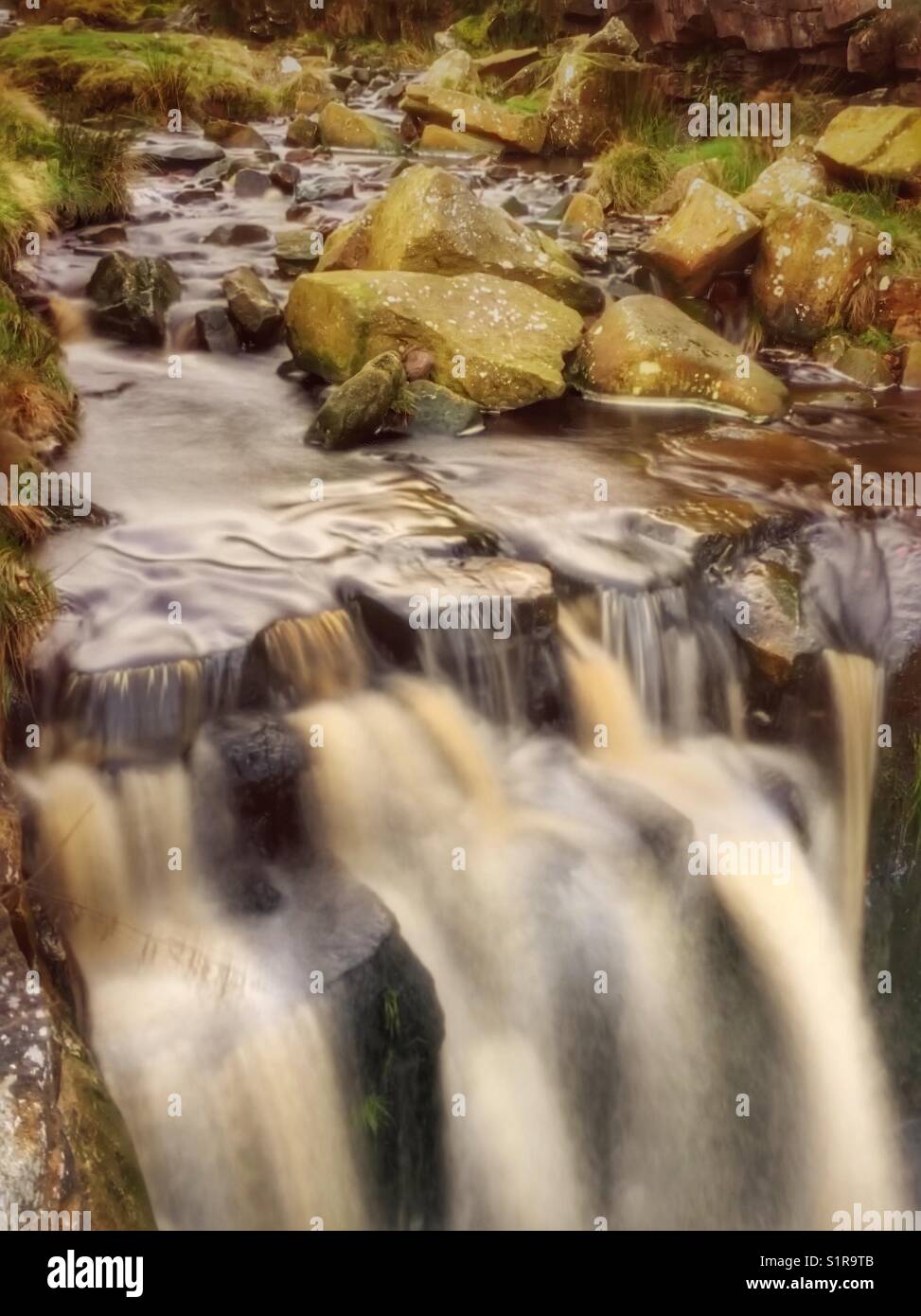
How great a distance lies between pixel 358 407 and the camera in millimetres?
6676

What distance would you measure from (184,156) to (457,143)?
2982 millimetres

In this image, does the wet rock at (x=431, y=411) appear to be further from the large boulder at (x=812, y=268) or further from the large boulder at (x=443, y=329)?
the large boulder at (x=812, y=268)

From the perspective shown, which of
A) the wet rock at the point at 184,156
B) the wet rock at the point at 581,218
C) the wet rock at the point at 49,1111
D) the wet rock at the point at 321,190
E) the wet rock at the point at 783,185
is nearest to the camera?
the wet rock at the point at 49,1111

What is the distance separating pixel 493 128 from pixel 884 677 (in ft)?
30.1

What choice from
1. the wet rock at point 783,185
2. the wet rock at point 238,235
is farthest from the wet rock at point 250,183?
the wet rock at point 783,185

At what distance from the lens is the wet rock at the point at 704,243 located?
27.6 ft

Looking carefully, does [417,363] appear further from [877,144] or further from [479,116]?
[479,116]

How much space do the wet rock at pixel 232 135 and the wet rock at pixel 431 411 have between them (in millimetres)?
6546

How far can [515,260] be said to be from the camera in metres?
8.09

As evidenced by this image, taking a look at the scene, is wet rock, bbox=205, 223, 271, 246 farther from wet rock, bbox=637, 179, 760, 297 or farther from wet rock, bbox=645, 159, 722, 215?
Result: wet rock, bbox=645, 159, 722, 215

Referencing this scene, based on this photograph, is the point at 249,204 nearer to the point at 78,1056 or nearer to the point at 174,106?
the point at 174,106

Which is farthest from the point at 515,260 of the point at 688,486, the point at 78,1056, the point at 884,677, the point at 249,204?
the point at 78,1056

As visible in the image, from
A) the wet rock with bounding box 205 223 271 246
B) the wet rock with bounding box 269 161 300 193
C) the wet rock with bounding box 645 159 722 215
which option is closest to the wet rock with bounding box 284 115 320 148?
the wet rock with bounding box 269 161 300 193

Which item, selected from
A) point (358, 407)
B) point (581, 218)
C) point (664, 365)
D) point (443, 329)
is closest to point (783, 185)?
point (581, 218)
